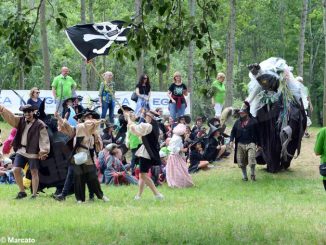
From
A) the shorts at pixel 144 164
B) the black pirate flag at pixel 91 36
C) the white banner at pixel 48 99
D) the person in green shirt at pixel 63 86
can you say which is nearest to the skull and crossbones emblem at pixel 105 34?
the black pirate flag at pixel 91 36

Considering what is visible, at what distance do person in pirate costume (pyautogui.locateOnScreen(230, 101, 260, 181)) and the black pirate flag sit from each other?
24.7ft

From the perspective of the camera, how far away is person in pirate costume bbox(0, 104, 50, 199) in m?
15.7

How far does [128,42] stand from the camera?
10375 millimetres

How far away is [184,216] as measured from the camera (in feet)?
42.6

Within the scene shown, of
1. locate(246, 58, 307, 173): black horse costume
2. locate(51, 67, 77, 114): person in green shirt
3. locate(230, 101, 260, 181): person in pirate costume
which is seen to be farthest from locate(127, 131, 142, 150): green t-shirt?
locate(51, 67, 77, 114): person in green shirt

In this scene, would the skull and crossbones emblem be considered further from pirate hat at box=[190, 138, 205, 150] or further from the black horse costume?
pirate hat at box=[190, 138, 205, 150]

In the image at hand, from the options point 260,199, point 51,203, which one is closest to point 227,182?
point 260,199

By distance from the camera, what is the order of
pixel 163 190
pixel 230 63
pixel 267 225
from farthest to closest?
pixel 230 63, pixel 163 190, pixel 267 225

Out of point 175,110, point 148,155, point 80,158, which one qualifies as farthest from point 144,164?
point 175,110

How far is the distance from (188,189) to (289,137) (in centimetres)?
314

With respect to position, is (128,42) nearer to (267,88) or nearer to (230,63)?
(267,88)

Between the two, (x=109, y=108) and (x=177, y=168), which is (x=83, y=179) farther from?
(x=109, y=108)

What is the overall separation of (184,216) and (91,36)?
3503 mm

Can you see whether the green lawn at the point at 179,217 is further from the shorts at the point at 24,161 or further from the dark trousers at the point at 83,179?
the shorts at the point at 24,161
